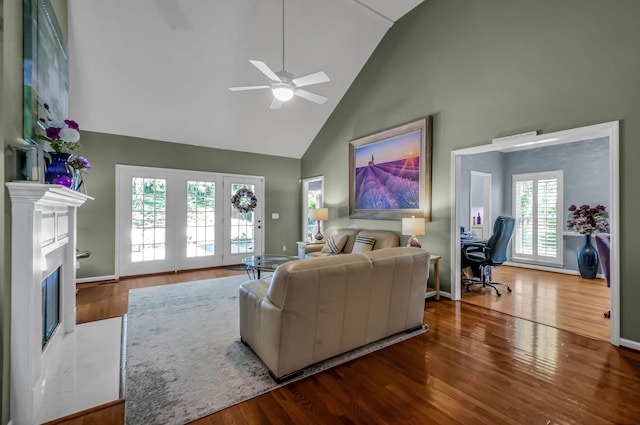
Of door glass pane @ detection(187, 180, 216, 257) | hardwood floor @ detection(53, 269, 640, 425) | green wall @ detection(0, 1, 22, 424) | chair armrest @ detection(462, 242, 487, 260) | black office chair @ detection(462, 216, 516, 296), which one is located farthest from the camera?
door glass pane @ detection(187, 180, 216, 257)

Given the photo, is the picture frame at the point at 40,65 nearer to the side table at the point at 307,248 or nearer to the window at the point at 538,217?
the side table at the point at 307,248

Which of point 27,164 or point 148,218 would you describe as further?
point 148,218

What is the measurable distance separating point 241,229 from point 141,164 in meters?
2.35

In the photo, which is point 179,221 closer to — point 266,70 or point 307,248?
point 307,248

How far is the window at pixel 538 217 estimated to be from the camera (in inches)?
232

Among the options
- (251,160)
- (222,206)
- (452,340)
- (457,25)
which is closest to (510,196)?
(457,25)

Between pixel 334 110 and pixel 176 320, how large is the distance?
4.94m

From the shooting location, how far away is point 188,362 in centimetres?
235

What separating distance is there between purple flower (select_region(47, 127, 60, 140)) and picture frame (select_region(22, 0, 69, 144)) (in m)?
0.09

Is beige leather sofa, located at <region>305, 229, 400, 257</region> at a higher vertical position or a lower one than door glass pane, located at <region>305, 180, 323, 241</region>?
lower

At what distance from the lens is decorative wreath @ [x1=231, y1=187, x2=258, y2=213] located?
6.36 metres

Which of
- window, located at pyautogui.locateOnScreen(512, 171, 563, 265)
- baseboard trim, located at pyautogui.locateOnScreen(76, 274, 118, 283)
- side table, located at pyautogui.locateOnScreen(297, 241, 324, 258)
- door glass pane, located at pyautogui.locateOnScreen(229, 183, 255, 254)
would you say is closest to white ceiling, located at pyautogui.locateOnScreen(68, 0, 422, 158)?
door glass pane, located at pyautogui.locateOnScreen(229, 183, 255, 254)

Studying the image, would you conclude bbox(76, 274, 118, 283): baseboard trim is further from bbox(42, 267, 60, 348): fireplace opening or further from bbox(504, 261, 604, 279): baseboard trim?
bbox(504, 261, 604, 279): baseboard trim

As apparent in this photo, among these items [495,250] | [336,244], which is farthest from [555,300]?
[336,244]
